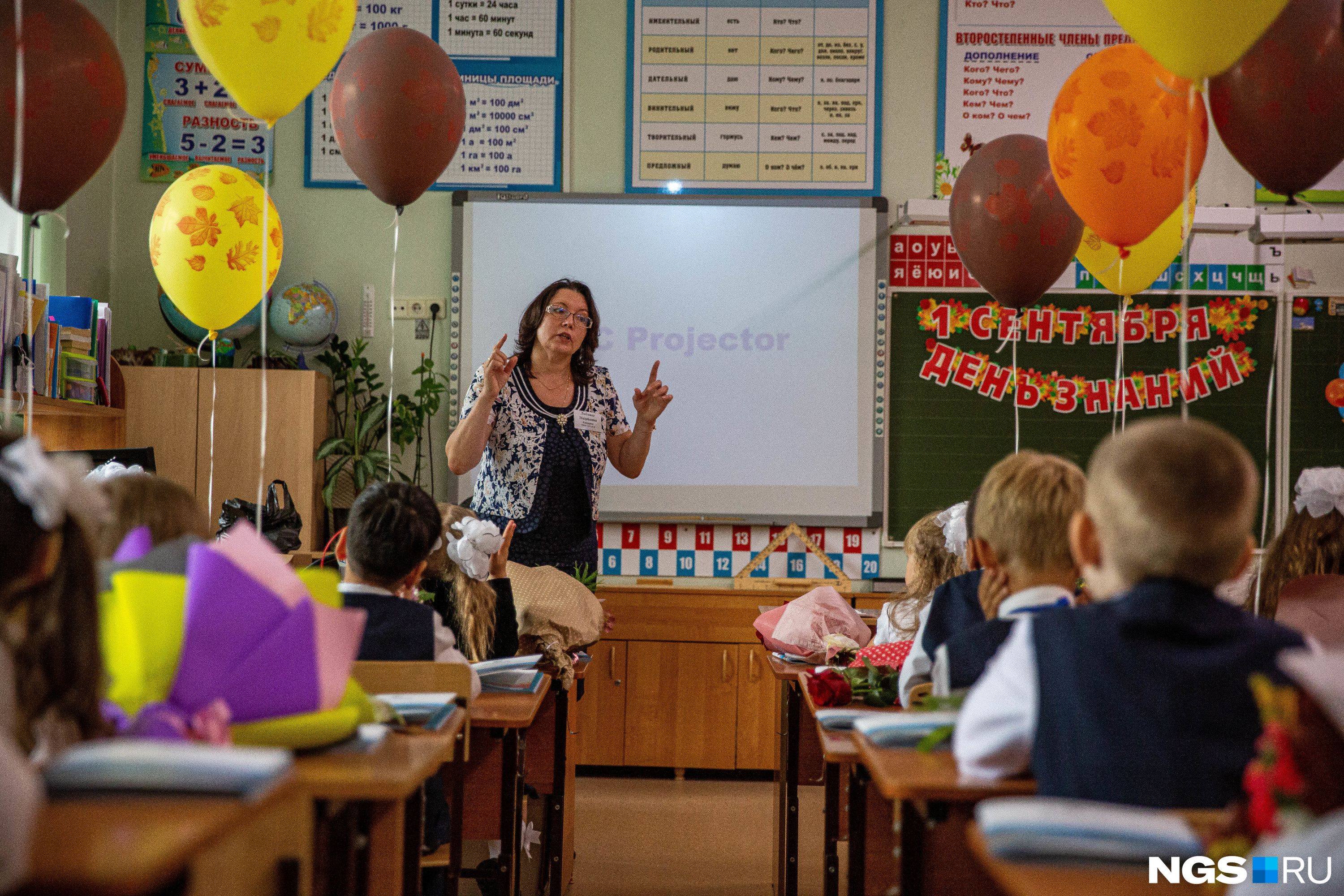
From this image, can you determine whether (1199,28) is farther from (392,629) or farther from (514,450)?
(514,450)

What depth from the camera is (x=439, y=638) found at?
203 centimetres

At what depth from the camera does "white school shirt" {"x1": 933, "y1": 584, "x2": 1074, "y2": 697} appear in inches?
61.9

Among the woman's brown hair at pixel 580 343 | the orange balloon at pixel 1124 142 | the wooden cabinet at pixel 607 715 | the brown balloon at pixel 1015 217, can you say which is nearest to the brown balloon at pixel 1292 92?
the orange balloon at pixel 1124 142

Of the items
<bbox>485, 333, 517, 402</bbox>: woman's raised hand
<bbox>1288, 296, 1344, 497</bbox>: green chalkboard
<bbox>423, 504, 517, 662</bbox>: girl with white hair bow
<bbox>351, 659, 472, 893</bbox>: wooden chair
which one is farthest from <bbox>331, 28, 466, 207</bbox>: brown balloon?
<bbox>1288, 296, 1344, 497</bbox>: green chalkboard

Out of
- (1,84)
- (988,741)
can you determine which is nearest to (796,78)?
(1,84)

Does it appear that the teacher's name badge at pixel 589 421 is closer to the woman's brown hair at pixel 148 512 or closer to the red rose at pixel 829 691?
the red rose at pixel 829 691

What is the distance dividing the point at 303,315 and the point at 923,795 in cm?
381

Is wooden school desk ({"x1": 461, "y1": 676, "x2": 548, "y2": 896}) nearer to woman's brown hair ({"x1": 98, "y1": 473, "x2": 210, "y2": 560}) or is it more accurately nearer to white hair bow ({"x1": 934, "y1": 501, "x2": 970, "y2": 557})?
woman's brown hair ({"x1": 98, "y1": 473, "x2": 210, "y2": 560})

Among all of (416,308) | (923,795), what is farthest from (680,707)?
(923,795)

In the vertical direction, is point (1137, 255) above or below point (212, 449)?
above

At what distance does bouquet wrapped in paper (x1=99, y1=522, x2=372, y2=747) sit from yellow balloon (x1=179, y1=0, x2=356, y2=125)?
1582 millimetres

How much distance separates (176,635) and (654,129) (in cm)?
382

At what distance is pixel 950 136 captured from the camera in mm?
4668

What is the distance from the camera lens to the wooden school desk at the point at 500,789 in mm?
2205
